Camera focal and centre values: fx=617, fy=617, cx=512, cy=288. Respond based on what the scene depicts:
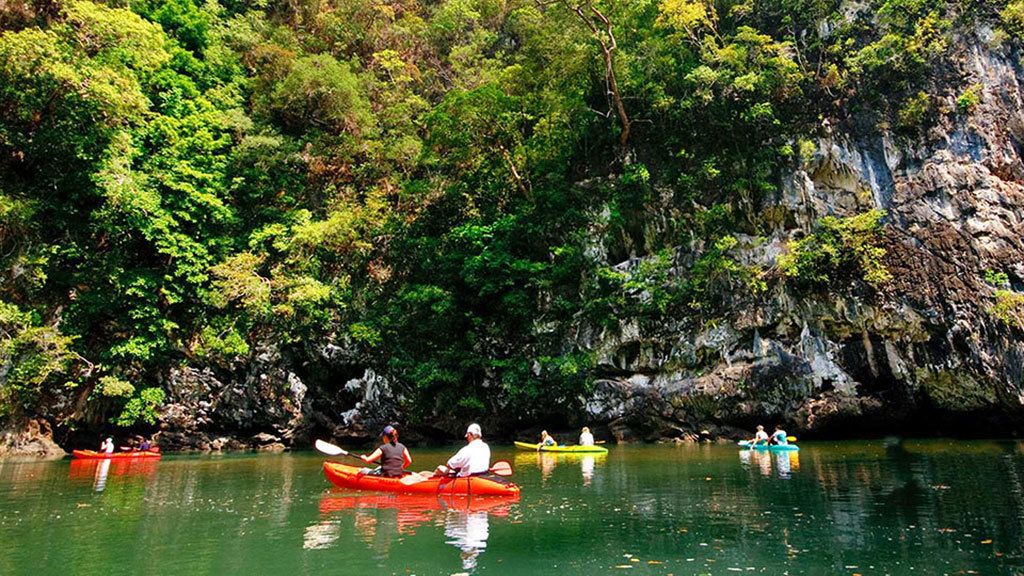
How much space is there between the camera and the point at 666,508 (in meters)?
8.09

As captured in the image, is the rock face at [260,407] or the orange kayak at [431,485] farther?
the rock face at [260,407]

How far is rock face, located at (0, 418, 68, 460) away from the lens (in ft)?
60.4

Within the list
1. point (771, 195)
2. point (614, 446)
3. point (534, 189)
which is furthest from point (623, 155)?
point (614, 446)

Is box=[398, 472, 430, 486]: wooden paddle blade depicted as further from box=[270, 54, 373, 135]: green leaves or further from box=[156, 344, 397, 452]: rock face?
box=[270, 54, 373, 135]: green leaves

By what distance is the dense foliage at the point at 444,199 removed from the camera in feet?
65.0

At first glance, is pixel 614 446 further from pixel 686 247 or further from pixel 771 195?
pixel 771 195

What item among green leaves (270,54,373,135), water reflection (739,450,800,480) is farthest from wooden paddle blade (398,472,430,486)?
green leaves (270,54,373,135)

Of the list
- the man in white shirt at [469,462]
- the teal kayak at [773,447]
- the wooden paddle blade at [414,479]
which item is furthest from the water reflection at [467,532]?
the teal kayak at [773,447]

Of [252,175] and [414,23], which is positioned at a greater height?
[414,23]

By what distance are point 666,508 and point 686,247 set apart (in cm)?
1408

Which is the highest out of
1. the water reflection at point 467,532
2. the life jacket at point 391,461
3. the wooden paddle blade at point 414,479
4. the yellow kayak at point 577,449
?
the life jacket at point 391,461

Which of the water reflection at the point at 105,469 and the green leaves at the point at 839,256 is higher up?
the green leaves at the point at 839,256

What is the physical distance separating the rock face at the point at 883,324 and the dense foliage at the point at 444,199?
2.81ft

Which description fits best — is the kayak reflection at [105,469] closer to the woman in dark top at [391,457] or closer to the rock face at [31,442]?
the rock face at [31,442]
